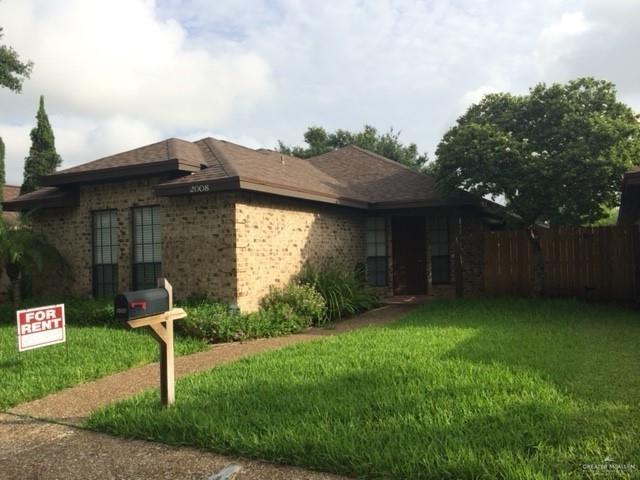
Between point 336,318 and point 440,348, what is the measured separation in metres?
4.84

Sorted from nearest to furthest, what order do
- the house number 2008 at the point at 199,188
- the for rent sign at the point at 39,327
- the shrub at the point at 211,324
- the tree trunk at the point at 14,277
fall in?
the for rent sign at the point at 39,327, the shrub at the point at 211,324, the house number 2008 at the point at 199,188, the tree trunk at the point at 14,277

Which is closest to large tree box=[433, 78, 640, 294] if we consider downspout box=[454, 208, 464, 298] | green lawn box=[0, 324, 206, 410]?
downspout box=[454, 208, 464, 298]

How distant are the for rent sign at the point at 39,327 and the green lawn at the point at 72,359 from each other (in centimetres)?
39

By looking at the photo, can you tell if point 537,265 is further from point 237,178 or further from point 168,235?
point 168,235

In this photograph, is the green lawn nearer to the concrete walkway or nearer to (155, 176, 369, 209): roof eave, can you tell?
the concrete walkway

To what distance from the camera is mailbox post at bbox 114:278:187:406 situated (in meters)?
4.78

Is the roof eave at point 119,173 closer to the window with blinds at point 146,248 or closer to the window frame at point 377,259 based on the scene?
the window with blinds at point 146,248

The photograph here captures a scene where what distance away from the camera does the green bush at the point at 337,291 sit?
12.0 m

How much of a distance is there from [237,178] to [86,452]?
6.40 meters

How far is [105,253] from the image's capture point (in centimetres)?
1234

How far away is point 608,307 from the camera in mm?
11484

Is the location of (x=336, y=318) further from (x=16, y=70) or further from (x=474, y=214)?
(x=16, y=70)

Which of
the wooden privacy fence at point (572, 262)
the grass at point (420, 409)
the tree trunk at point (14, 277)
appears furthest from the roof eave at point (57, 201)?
the wooden privacy fence at point (572, 262)

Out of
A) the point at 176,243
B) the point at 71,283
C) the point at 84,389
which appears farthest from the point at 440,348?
the point at 71,283
